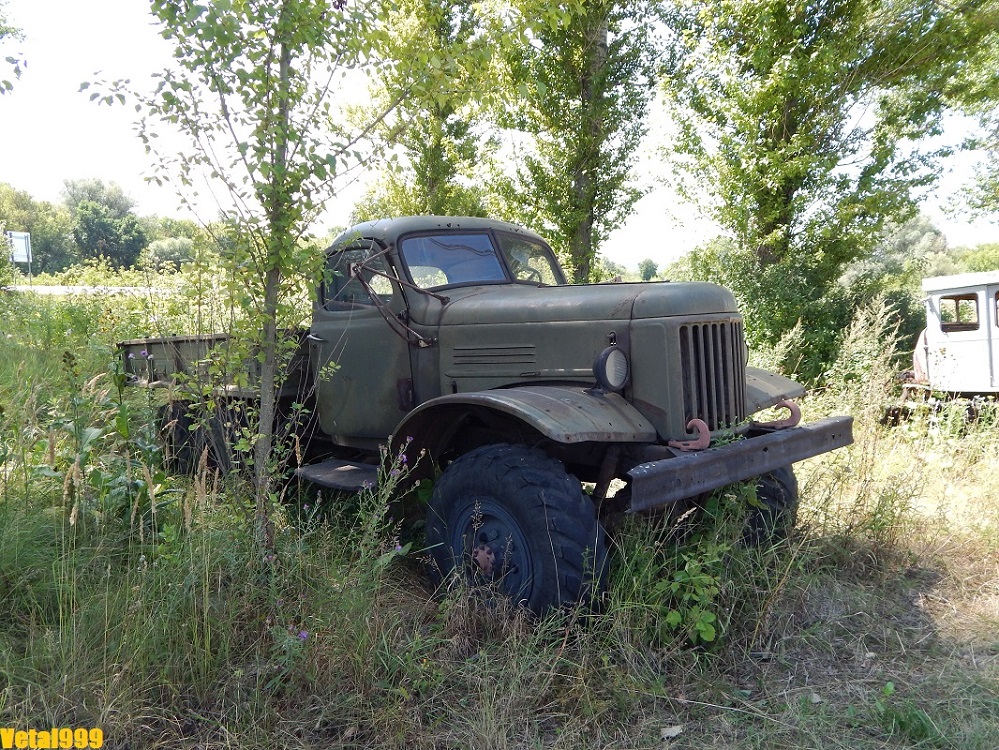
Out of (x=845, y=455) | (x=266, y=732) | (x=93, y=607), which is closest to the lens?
(x=266, y=732)

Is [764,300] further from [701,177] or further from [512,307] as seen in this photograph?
[512,307]

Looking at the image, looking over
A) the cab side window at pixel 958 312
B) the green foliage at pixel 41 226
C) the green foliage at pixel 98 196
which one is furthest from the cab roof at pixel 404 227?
the green foliage at pixel 98 196

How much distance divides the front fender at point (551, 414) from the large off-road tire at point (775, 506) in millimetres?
1169

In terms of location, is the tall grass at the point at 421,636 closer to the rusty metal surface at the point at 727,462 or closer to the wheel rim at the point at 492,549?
the wheel rim at the point at 492,549

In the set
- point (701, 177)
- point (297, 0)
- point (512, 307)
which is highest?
point (701, 177)

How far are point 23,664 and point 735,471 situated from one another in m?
2.99

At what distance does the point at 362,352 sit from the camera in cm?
473

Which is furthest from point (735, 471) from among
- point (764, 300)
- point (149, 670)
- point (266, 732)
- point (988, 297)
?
point (764, 300)

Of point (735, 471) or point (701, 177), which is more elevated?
point (701, 177)

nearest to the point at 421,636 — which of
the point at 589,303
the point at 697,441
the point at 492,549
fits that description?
the point at 492,549

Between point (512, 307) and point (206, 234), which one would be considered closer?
point (206, 234)

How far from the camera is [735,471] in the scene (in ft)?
11.7

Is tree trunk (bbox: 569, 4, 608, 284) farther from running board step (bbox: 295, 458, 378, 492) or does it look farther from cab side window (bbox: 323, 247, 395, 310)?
running board step (bbox: 295, 458, 378, 492)

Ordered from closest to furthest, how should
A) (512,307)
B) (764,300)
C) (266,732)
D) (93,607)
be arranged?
1. (266,732)
2. (93,607)
3. (512,307)
4. (764,300)
